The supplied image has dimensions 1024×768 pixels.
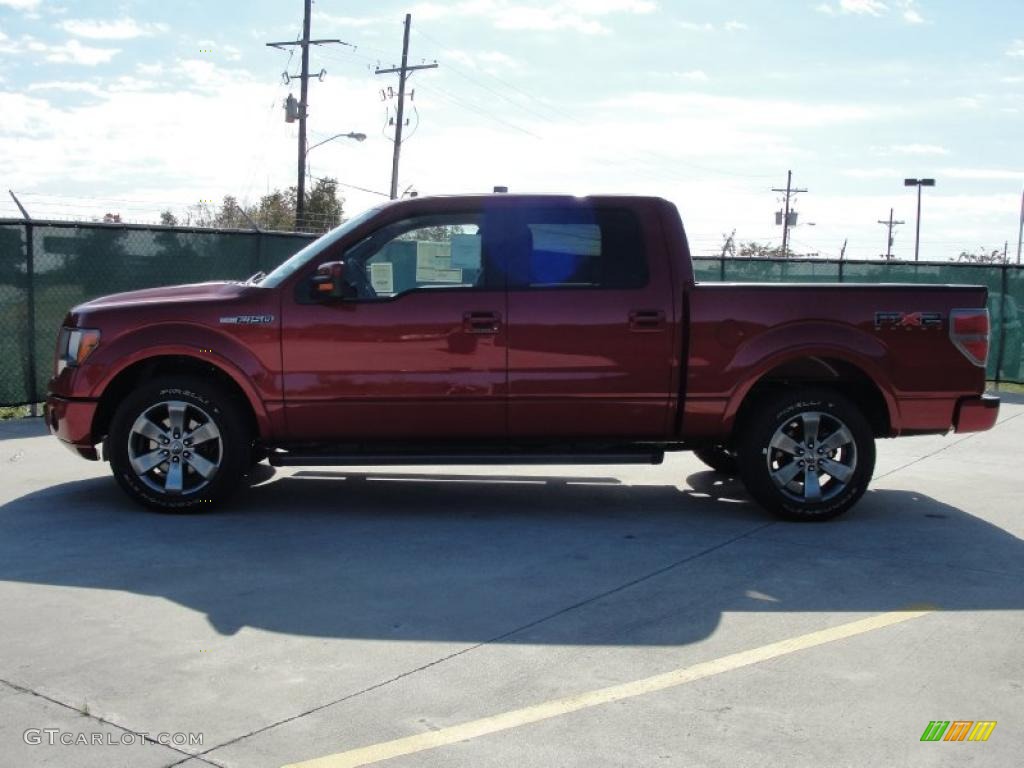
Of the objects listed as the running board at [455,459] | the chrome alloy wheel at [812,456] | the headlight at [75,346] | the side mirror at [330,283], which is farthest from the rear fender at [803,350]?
the headlight at [75,346]

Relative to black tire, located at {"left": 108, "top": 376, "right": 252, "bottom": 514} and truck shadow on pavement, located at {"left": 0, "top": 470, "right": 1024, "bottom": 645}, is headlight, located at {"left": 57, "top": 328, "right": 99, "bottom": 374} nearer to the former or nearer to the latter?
black tire, located at {"left": 108, "top": 376, "right": 252, "bottom": 514}

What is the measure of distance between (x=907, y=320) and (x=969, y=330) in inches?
16.1

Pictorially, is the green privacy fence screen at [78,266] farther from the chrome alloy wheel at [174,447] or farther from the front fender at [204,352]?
the chrome alloy wheel at [174,447]

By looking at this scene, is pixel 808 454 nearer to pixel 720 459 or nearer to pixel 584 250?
pixel 720 459

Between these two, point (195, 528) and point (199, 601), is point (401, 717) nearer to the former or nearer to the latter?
point (199, 601)

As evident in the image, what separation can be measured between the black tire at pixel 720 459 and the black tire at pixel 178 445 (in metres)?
3.19

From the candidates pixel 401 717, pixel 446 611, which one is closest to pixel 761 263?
pixel 446 611

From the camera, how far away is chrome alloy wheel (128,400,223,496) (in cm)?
718

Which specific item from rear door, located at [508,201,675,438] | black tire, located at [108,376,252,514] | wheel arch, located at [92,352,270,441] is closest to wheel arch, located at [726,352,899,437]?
rear door, located at [508,201,675,438]

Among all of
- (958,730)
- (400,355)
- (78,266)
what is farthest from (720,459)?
(78,266)

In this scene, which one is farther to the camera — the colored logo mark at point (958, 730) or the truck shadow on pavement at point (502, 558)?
the truck shadow on pavement at point (502, 558)

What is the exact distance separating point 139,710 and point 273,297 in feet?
11.5

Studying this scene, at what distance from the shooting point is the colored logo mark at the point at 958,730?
13.0 ft

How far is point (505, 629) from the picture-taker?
198 inches
